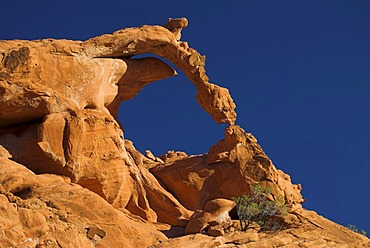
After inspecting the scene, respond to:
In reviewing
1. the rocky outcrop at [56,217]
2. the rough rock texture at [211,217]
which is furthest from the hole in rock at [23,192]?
the rough rock texture at [211,217]

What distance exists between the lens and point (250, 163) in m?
40.3

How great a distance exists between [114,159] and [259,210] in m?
8.51

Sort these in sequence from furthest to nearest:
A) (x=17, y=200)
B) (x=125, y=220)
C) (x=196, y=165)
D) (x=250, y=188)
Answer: (x=196, y=165)
(x=250, y=188)
(x=125, y=220)
(x=17, y=200)

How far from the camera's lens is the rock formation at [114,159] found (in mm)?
32156

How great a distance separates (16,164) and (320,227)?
53.9 feet

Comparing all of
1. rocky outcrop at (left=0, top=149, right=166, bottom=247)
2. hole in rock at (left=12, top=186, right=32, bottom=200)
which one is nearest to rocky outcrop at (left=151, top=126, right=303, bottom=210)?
rocky outcrop at (left=0, top=149, right=166, bottom=247)

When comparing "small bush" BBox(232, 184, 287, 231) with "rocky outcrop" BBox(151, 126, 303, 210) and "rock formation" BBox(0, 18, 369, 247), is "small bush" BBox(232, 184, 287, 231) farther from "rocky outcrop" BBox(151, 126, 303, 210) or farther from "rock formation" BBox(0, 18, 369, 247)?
"rocky outcrop" BBox(151, 126, 303, 210)

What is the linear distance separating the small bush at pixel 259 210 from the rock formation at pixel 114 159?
72cm

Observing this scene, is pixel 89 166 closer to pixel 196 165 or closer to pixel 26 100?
pixel 26 100

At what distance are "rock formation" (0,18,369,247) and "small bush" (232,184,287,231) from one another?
0.72 metres

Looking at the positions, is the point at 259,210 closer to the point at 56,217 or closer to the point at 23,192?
the point at 23,192

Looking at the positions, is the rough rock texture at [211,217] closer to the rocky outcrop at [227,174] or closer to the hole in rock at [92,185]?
the rocky outcrop at [227,174]

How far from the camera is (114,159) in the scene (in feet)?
123

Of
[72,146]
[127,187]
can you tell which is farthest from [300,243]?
[72,146]
